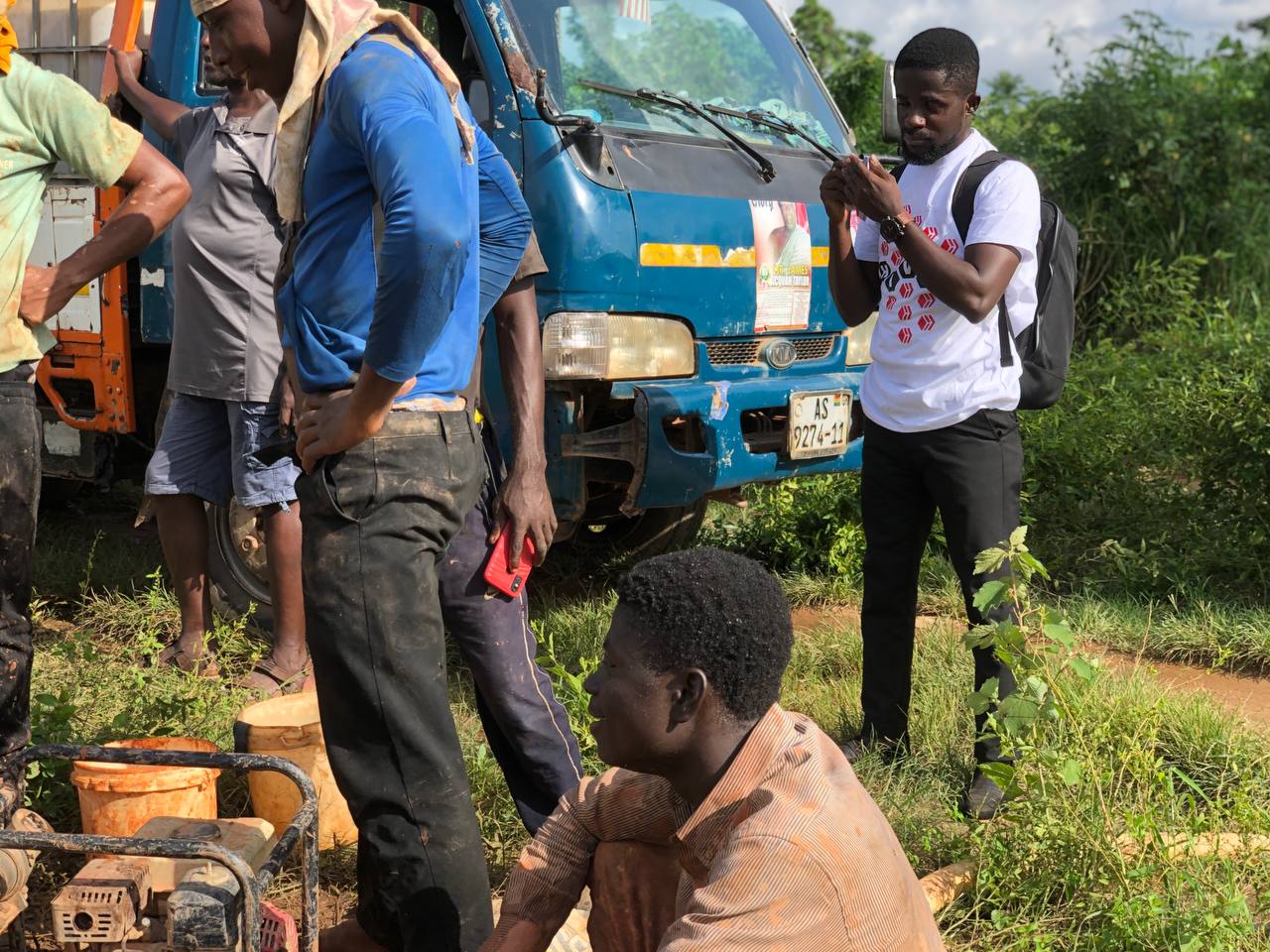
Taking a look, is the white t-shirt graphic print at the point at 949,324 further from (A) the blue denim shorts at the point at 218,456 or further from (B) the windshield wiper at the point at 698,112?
(A) the blue denim shorts at the point at 218,456

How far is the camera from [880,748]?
11.9ft

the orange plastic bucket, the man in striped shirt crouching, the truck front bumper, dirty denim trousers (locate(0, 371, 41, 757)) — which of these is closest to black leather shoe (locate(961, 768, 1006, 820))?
the truck front bumper

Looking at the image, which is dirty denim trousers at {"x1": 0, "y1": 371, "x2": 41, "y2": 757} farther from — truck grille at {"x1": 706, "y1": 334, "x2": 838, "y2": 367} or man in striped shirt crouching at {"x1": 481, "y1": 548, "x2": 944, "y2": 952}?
truck grille at {"x1": 706, "y1": 334, "x2": 838, "y2": 367}

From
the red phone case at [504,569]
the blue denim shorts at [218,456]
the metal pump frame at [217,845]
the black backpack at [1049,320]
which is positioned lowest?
the metal pump frame at [217,845]

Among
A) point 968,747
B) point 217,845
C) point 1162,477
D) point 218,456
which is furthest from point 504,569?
point 1162,477

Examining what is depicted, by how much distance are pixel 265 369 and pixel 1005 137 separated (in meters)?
7.43

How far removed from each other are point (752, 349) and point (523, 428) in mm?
1867

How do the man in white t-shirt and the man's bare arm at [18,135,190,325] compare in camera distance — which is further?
the man in white t-shirt

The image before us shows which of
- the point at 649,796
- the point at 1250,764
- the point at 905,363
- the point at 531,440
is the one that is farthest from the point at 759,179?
the point at 649,796

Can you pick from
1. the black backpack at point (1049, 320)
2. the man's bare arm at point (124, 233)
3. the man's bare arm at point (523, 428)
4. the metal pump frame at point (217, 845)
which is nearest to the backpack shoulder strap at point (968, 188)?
the black backpack at point (1049, 320)

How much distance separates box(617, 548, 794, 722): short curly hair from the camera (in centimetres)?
188

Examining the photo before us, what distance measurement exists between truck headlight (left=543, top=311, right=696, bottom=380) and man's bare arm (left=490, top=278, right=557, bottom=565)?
3.58 feet

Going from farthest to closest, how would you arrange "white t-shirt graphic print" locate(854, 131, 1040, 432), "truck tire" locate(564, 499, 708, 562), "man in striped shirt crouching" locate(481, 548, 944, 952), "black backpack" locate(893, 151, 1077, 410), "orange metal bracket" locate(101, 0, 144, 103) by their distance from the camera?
"truck tire" locate(564, 499, 708, 562), "orange metal bracket" locate(101, 0, 144, 103), "black backpack" locate(893, 151, 1077, 410), "white t-shirt graphic print" locate(854, 131, 1040, 432), "man in striped shirt crouching" locate(481, 548, 944, 952)

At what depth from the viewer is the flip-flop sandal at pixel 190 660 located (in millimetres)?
4199
